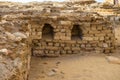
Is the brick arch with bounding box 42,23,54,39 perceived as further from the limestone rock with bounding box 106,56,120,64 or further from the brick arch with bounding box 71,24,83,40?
the limestone rock with bounding box 106,56,120,64

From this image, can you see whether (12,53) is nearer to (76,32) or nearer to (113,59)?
(113,59)

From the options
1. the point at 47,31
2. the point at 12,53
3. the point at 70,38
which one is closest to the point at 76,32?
the point at 70,38

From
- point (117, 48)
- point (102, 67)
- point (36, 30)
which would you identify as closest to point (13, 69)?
point (102, 67)

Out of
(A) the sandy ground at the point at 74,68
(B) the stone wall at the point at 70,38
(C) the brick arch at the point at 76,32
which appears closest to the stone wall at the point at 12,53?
(A) the sandy ground at the point at 74,68

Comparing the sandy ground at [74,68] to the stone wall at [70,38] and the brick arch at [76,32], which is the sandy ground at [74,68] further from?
the brick arch at [76,32]

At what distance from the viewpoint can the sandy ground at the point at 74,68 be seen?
5.52m

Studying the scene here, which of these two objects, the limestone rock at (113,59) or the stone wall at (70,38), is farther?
the stone wall at (70,38)

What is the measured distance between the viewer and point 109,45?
727 centimetres

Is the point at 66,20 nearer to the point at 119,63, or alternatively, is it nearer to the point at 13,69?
the point at 119,63

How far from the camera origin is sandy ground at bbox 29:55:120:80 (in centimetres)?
552

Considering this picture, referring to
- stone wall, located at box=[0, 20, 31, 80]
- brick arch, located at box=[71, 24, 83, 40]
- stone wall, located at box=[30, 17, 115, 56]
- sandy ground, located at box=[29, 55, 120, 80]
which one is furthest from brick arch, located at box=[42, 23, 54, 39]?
stone wall, located at box=[0, 20, 31, 80]

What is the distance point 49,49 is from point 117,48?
84.5 inches

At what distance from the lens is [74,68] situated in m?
6.06

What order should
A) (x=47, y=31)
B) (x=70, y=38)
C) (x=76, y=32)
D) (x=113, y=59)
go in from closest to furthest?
(x=113, y=59) → (x=70, y=38) → (x=47, y=31) → (x=76, y=32)
